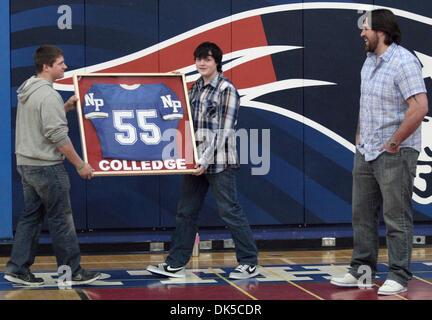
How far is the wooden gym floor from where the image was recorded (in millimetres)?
5941

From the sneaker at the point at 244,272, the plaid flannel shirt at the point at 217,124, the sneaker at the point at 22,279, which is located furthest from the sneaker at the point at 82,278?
the plaid flannel shirt at the point at 217,124

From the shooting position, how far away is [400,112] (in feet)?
19.3

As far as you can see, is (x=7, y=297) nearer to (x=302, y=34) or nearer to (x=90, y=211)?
(x=90, y=211)

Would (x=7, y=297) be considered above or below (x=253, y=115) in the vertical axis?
below

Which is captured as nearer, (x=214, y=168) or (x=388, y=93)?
(x=388, y=93)

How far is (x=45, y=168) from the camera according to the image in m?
6.24

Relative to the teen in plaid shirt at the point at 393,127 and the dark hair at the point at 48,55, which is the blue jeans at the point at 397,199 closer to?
the teen in plaid shirt at the point at 393,127

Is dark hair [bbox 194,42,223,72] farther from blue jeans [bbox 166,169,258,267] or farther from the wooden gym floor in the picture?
the wooden gym floor

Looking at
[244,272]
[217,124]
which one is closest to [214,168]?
[217,124]

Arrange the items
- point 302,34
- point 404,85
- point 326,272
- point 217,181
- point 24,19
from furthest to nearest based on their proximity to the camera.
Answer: point 302,34
point 24,19
point 326,272
point 217,181
point 404,85

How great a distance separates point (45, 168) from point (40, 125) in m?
0.33

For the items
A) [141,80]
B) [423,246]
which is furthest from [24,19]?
[423,246]

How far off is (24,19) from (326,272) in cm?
395

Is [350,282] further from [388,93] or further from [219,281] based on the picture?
[388,93]
